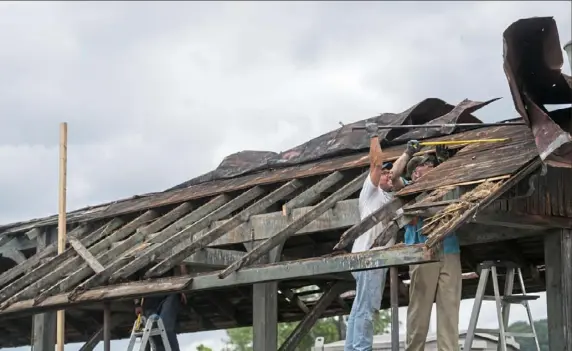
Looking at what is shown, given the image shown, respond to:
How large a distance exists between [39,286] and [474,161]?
15.4 feet

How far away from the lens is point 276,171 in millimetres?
12344

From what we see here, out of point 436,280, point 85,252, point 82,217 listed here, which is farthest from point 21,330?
point 436,280

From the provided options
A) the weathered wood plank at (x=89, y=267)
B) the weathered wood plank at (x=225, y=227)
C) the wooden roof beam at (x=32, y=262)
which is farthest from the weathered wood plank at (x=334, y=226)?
the wooden roof beam at (x=32, y=262)

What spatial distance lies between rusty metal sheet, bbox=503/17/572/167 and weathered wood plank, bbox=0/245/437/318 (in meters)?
1.37

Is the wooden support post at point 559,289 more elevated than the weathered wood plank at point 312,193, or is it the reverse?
the weathered wood plank at point 312,193

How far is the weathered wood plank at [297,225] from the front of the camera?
8359 mm

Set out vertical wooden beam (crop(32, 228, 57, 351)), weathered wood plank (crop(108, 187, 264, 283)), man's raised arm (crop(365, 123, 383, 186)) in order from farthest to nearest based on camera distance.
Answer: vertical wooden beam (crop(32, 228, 57, 351)) → weathered wood plank (crop(108, 187, 264, 283)) → man's raised arm (crop(365, 123, 383, 186))

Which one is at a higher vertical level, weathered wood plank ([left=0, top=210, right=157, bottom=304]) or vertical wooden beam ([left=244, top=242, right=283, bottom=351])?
weathered wood plank ([left=0, top=210, right=157, bottom=304])

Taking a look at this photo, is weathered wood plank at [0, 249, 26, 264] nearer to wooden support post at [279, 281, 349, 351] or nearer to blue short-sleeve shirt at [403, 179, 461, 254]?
wooden support post at [279, 281, 349, 351]

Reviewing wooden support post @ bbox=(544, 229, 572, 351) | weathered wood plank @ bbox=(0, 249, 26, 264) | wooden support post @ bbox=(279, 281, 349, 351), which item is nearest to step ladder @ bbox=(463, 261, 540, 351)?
wooden support post @ bbox=(544, 229, 572, 351)

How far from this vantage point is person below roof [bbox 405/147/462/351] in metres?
8.13

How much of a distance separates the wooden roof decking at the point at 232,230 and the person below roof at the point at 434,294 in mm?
563

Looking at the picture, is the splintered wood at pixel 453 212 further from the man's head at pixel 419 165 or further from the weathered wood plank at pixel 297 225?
the weathered wood plank at pixel 297 225

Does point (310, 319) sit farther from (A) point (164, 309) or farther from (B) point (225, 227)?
(B) point (225, 227)
